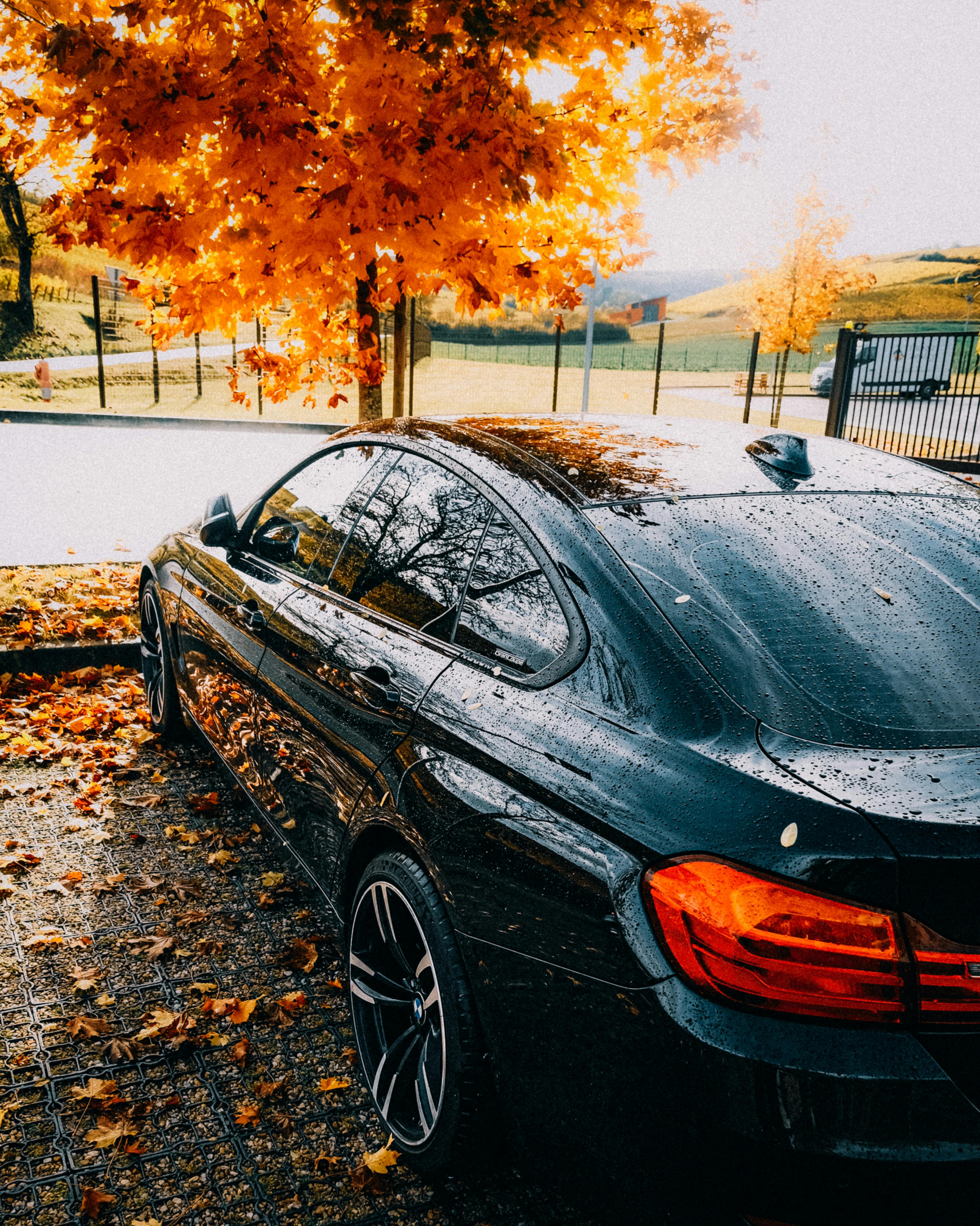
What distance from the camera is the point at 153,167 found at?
4582 millimetres

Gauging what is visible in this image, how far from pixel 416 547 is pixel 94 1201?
5.92 ft

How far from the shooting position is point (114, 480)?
12.8 m

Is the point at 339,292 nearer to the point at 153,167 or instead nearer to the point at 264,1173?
the point at 153,167

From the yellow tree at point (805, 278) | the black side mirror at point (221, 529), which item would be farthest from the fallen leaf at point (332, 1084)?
the yellow tree at point (805, 278)

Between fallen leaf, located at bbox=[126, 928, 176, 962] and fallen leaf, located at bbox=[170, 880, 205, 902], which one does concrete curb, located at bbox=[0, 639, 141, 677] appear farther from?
fallen leaf, located at bbox=[126, 928, 176, 962]

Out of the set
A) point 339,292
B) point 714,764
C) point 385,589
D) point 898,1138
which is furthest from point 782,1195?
point 339,292

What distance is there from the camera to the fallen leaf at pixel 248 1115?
8.65ft

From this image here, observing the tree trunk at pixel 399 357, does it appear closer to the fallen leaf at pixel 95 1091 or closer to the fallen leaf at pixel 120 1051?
the fallen leaf at pixel 120 1051

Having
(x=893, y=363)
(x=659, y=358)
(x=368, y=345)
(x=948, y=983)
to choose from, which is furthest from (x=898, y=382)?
(x=948, y=983)

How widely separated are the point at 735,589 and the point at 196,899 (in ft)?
8.22

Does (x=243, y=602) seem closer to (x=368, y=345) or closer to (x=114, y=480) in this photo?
(x=368, y=345)

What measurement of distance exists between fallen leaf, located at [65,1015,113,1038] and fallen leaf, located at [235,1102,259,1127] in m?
0.56

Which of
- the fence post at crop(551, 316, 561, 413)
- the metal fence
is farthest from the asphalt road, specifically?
the metal fence

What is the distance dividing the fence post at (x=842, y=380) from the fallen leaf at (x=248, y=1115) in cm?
1370
